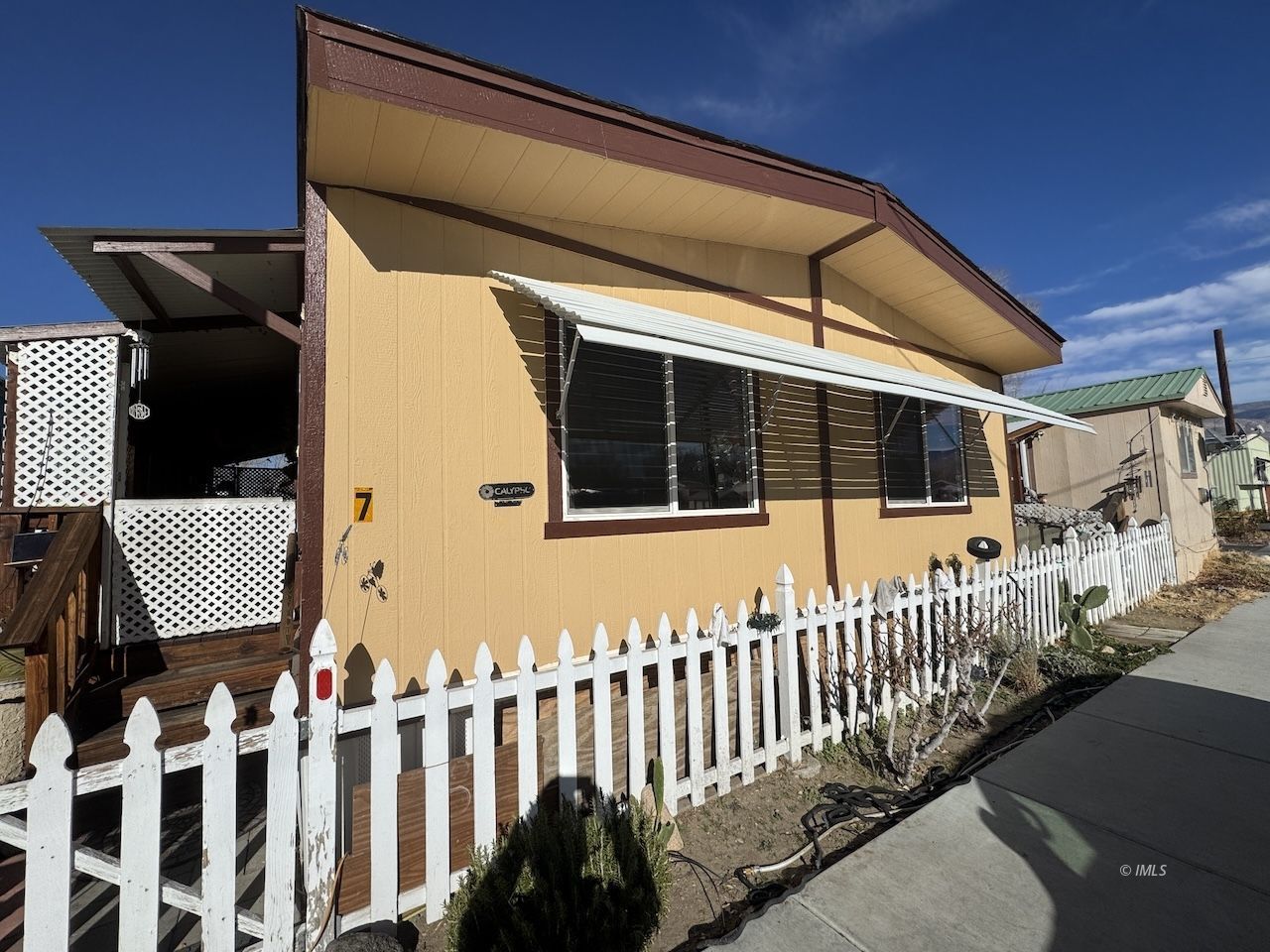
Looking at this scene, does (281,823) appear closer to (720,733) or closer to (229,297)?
(720,733)

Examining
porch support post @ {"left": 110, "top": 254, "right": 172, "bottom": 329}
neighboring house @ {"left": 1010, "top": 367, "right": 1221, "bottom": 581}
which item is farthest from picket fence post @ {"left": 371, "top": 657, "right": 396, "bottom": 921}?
neighboring house @ {"left": 1010, "top": 367, "right": 1221, "bottom": 581}

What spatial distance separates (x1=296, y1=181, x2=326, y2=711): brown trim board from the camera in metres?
3.05

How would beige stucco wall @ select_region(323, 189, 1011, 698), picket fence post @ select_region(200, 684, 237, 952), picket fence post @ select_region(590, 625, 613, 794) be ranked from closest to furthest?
picket fence post @ select_region(200, 684, 237, 952) → picket fence post @ select_region(590, 625, 613, 794) → beige stucco wall @ select_region(323, 189, 1011, 698)

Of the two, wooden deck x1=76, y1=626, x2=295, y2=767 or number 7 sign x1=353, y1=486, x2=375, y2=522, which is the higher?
number 7 sign x1=353, y1=486, x2=375, y2=522

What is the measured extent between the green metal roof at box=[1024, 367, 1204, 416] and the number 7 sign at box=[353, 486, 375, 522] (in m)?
13.9

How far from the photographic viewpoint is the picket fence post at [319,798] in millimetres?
2168

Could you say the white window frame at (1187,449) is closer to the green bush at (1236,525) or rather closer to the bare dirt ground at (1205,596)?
the bare dirt ground at (1205,596)

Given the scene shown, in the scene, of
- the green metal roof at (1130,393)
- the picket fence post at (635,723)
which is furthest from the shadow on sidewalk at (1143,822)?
the green metal roof at (1130,393)

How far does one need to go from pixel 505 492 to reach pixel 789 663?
210 cm

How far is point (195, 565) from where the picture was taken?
4.39m

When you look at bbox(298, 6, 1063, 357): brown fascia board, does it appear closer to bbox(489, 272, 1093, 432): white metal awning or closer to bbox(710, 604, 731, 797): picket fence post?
bbox(489, 272, 1093, 432): white metal awning

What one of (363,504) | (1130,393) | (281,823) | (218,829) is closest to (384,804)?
(281,823)

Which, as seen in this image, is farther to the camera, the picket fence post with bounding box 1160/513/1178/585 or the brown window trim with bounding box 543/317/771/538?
the picket fence post with bounding box 1160/513/1178/585

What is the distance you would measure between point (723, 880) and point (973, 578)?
3639 mm
